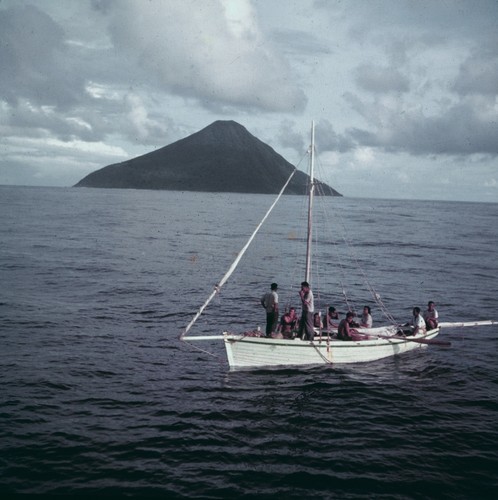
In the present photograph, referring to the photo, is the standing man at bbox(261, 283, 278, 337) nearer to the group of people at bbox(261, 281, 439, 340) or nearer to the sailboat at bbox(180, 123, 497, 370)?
the group of people at bbox(261, 281, 439, 340)

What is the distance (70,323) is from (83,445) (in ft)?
51.7

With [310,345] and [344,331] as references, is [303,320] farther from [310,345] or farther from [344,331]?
[344,331]

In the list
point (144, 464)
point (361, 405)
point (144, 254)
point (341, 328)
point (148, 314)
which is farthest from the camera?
point (144, 254)

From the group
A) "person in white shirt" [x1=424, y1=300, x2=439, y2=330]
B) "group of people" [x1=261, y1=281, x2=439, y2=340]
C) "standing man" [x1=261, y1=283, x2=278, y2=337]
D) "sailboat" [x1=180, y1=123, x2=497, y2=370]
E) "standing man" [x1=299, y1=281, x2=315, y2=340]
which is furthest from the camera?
"person in white shirt" [x1=424, y1=300, x2=439, y2=330]

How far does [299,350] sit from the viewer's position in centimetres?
2236

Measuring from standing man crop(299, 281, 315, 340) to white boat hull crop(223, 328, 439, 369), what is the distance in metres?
0.55

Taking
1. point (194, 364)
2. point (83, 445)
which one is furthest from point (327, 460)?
point (194, 364)

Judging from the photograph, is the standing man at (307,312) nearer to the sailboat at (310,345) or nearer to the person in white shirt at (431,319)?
the sailboat at (310,345)

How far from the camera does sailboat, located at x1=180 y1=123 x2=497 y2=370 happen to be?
2162cm

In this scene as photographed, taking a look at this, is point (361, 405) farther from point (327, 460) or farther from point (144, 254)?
point (144, 254)

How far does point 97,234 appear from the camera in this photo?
267 ft

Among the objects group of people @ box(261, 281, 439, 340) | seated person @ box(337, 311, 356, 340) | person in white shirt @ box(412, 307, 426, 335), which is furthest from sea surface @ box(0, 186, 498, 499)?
group of people @ box(261, 281, 439, 340)

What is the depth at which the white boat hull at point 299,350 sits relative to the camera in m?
21.7

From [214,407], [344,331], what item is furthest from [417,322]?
[214,407]
